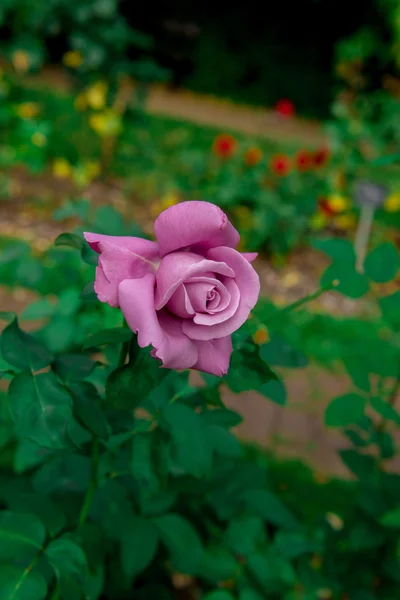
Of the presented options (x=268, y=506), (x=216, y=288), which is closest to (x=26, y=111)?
(x=268, y=506)

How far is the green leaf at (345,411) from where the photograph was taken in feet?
3.98

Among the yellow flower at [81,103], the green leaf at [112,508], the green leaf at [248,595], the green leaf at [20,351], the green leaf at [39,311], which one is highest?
the green leaf at [20,351]

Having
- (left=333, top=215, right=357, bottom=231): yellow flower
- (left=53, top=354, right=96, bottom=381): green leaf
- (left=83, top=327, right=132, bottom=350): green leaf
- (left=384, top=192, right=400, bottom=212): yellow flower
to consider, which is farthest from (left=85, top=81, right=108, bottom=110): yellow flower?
(left=83, top=327, right=132, bottom=350): green leaf

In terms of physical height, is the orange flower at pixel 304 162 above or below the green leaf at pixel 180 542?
below

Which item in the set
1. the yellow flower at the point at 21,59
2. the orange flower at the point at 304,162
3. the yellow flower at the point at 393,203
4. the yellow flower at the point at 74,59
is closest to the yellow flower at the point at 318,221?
the orange flower at the point at 304,162

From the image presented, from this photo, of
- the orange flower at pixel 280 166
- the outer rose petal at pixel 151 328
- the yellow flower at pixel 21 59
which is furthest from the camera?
the yellow flower at pixel 21 59

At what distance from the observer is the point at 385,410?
1250mm

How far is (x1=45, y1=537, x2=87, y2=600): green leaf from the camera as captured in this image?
0.87 metres

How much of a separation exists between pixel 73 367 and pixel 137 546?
370 mm

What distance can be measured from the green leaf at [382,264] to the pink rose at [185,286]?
566 mm

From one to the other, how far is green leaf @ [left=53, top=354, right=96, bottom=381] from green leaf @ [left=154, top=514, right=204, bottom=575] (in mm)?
373

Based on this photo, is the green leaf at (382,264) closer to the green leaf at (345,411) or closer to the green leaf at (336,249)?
the green leaf at (336,249)

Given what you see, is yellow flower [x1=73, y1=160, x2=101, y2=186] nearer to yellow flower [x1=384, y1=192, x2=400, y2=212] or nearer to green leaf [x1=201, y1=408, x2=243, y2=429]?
yellow flower [x1=384, y1=192, x2=400, y2=212]

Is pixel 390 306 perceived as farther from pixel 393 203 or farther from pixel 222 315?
pixel 393 203
